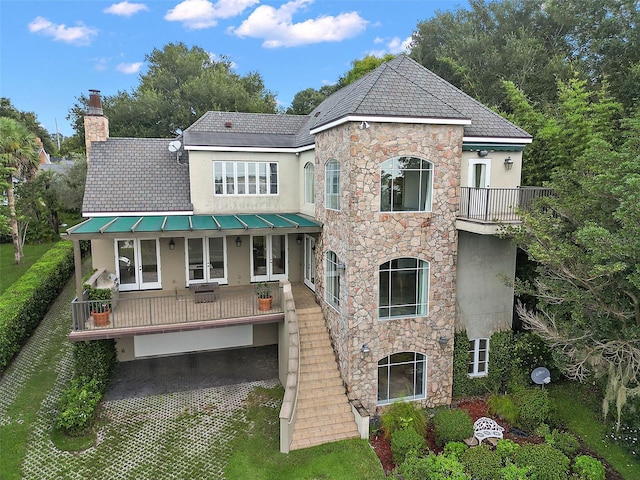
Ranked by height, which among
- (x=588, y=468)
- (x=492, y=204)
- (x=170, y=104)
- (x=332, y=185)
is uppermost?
(x=170, y=104)

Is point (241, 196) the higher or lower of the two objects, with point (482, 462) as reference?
higher

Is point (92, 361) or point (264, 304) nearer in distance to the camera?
point (92, 361)

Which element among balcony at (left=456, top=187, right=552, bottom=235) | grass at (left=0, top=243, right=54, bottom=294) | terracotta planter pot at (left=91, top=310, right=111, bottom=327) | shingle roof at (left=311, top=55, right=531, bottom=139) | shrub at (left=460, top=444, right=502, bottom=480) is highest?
shingle roof at (left=311, top=55, right=531, bottom=139)

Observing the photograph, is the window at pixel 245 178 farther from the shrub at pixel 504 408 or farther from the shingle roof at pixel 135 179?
the shrub at pixel 504 408

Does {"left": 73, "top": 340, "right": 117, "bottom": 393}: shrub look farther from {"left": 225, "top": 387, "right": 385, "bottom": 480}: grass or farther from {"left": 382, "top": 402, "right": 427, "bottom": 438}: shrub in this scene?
{"left": 382, "top": 402, "right": 427, "bottom": 438}: shrub

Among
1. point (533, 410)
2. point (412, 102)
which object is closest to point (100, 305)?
point (412, 102)

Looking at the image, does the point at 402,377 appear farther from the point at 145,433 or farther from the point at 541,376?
the point at 145,433

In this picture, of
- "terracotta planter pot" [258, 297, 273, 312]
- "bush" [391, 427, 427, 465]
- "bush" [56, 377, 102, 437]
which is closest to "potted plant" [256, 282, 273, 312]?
"terracotta planter pot" [258, 297, 273, 312]
